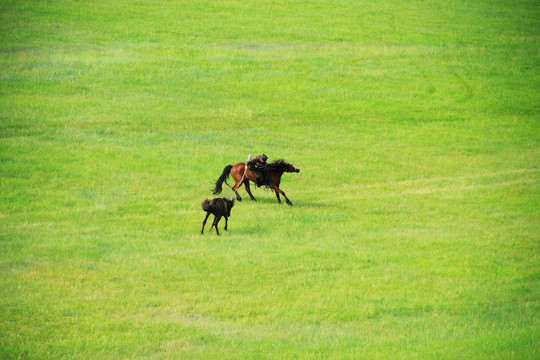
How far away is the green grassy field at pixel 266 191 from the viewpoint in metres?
15.0

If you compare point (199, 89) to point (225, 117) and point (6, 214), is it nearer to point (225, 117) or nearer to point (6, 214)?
point (225, 117)

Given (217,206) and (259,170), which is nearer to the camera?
(217,206)

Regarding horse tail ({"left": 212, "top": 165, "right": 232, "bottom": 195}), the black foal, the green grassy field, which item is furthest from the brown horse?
the black foal

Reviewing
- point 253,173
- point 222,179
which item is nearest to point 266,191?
point 253,173

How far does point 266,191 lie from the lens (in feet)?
90.9

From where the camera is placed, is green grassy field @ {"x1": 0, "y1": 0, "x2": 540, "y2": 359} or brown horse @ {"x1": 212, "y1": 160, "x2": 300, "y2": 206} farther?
brown horse @ {"x1": 212, "y1": 160, "x2": 300, "y2": 206}

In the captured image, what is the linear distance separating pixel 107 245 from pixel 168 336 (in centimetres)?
661

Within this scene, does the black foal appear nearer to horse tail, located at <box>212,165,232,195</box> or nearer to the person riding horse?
the person riding horse

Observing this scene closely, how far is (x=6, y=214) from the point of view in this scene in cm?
2325

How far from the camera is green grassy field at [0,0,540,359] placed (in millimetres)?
15008

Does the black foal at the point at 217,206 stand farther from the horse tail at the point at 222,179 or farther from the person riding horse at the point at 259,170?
the horse tail at the point at 222,179

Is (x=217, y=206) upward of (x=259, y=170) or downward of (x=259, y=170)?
downward

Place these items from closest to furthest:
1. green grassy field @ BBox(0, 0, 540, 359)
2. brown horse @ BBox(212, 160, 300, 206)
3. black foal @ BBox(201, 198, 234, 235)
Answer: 1. green grassy field @ BBox(0, 0, 540, 359)
2. black foal @ BBox(201, 198, 234, 235)
3. brown horse @ BBox(212, 160, 300, 206)

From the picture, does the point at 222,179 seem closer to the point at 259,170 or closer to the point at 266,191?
the point at 259,170
